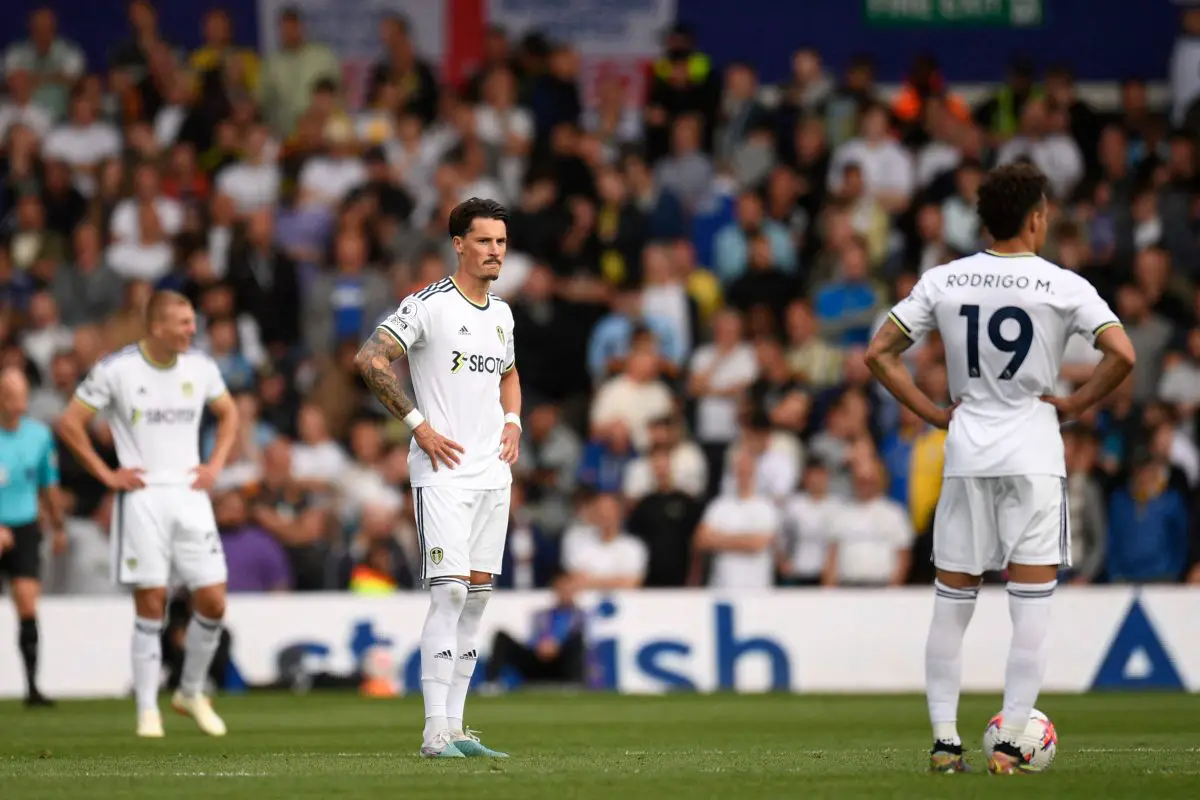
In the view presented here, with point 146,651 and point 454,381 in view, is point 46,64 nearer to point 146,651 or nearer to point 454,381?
point 146,651

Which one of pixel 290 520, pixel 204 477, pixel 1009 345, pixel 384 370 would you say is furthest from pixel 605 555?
pixel 1009 345

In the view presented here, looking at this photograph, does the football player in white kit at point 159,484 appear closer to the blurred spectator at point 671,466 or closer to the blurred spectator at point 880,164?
the blurred spectator at point 671,466

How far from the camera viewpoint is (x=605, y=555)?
20.5m

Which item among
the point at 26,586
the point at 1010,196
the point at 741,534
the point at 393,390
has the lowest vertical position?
the point at 26,586

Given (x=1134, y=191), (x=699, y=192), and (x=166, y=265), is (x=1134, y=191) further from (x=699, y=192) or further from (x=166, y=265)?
(x=166, y=265)

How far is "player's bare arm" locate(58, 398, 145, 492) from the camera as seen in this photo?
539 inches

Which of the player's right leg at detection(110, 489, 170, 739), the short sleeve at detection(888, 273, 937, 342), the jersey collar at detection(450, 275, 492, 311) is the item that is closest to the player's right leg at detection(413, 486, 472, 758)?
the jersey collar at detection(450, 275, 492, 311)

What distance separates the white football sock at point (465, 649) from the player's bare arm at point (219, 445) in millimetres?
3584

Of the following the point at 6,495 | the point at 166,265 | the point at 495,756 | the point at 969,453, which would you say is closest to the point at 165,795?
the point at 495,756

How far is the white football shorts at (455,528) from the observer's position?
34.3 ft

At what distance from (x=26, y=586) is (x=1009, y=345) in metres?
10.2

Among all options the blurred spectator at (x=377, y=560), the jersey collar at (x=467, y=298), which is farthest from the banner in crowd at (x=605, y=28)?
the jersey collar at (x=467, y=298)

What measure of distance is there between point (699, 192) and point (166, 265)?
6.09 meters

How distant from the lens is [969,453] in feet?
31.7
